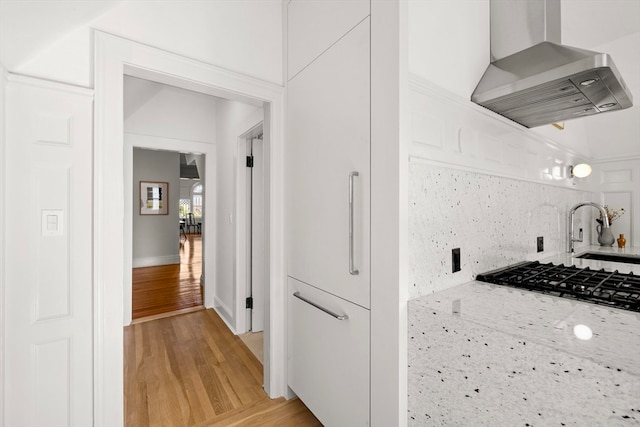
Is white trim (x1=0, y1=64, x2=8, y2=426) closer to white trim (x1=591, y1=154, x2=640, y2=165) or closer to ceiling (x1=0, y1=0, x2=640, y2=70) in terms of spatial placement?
ceiling (x1=0, y1=0, x2=640, y2=70)

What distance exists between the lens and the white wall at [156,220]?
5.89 meters

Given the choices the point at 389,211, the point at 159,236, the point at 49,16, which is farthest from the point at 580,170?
the point at 159,236

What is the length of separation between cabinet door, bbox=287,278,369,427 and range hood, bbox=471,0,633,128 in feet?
4.22

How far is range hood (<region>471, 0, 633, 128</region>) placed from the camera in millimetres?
1141

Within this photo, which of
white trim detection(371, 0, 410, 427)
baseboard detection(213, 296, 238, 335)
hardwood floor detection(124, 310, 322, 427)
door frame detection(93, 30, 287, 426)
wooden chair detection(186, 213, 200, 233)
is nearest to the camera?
white trim detection(371, 0, 410, 427)

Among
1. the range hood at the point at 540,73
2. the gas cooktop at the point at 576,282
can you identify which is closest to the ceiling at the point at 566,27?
the range hood at the point at 540,73

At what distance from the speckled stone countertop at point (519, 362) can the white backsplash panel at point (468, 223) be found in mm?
170

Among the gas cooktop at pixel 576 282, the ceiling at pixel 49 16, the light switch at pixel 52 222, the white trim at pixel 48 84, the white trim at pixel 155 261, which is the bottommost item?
the white trim at pixel 155 261

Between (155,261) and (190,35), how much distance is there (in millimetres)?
5818

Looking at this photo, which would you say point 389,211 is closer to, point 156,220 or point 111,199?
point 111,199

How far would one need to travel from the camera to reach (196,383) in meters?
2.05

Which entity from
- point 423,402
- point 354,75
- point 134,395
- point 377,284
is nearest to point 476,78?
point 354,75

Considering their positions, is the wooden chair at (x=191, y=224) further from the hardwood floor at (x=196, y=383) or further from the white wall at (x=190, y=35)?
the white wall at (x=190, y=35)

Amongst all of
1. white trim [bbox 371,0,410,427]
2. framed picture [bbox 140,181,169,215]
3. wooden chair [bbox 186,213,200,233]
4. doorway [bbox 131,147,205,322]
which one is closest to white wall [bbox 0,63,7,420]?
white trim [bbox 371,0,410,427]
